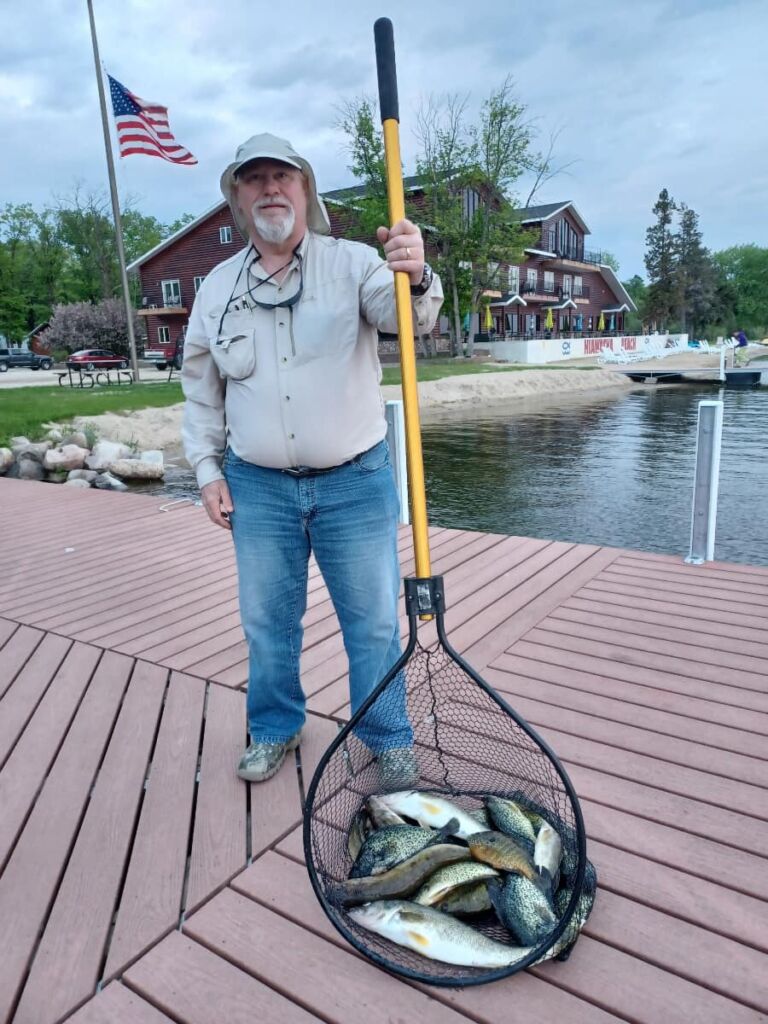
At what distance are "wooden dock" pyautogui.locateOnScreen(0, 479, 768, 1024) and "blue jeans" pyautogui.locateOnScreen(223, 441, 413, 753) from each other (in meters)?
0.39

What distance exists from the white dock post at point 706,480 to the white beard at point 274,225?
8.94 feet

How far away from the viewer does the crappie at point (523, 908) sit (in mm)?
1515

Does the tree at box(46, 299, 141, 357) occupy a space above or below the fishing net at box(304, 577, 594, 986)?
above

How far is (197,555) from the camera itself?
468 centimetres

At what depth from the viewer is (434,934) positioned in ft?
4.94

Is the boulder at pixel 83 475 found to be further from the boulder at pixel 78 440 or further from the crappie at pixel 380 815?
the crappie at pixel 380 815

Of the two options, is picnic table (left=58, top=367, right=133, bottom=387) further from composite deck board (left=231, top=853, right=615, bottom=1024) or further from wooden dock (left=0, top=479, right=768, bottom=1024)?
composite deck board (left=231, top=853, right=615, bottom=1024)

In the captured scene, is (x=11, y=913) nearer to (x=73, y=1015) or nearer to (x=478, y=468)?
(x=73, y=1015)

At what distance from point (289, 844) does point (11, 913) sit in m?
0.69

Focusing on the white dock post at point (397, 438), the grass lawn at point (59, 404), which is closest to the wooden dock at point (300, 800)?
the white dock post at point (397, 438)

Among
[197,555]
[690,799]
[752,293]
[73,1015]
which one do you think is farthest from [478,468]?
[752,293]

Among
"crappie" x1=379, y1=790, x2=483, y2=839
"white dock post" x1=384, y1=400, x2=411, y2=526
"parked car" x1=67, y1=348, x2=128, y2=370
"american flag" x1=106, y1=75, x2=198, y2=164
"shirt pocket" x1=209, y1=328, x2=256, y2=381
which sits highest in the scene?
"american flag" x1=106, y1=75, x2=198, y2=164

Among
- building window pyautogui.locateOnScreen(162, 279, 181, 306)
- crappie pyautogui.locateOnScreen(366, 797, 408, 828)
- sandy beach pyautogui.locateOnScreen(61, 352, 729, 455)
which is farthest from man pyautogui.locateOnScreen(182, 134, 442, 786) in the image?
building window pyautogui.locateOnScreen(162, 279, 181, 306)

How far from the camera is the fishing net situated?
4.90 feet
